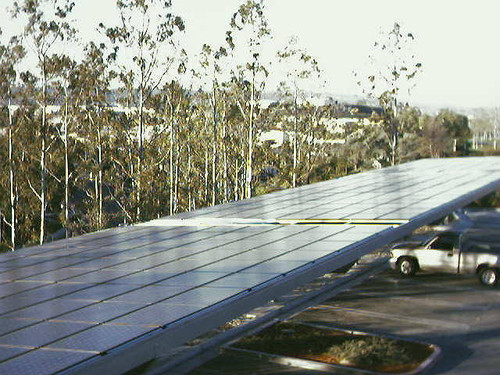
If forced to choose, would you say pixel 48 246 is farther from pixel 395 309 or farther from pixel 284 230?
pixel 395 309

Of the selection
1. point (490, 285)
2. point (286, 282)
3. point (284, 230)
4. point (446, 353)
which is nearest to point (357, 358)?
point (446, 353)

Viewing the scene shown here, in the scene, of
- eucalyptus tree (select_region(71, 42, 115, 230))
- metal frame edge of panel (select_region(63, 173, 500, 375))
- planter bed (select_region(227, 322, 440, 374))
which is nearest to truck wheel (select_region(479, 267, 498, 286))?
planter bed (select_region(227, 322, 440, 374))

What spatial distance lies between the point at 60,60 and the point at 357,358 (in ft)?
90.7

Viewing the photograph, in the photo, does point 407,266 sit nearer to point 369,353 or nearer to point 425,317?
point 425,317

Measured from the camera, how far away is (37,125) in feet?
130

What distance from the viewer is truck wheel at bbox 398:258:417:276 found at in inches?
878

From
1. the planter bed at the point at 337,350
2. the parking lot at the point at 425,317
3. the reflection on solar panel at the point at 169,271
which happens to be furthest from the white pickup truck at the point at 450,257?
the planter bed at the point at 337,350

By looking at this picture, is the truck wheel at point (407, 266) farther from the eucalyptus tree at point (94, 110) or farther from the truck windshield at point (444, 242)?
the eucalyptus tree at point (94, 110)

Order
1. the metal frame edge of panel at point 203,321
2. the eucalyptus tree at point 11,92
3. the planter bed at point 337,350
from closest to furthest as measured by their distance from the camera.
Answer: the metal frame edge of panel at point 203,321 → the planter bed at point 337,350 → the eucalyptus tree at point 11,92

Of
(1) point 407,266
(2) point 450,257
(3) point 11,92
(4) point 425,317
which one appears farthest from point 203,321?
(3) point 11,92

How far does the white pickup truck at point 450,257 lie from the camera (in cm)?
2098

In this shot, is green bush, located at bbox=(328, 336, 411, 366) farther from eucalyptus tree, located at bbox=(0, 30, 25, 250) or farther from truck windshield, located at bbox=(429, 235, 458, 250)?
eucalyptus tree, located at bbox=(0, 30, 25, 250)

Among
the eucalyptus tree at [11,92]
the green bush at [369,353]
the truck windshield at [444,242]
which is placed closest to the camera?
the green bush at [369,353]

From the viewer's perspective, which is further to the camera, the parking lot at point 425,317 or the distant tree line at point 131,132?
the distant tree line at point 131,132
